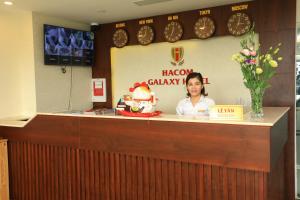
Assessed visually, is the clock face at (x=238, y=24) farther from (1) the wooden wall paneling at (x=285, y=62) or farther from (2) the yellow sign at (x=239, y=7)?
(1) the wooden wall paneling at (x=285, y=62)

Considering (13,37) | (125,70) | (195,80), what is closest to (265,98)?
(195,80)

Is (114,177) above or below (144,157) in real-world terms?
below

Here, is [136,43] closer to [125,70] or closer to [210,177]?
[125,70]

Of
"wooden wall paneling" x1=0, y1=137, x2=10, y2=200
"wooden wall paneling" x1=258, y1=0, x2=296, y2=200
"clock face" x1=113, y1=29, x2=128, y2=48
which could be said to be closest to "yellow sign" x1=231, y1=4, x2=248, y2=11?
"wooden wall paneling" x1=258, y1=0, x2=296, y2=200

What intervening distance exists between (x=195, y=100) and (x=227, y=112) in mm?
1089

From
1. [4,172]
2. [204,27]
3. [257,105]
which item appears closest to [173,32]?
[204,27]

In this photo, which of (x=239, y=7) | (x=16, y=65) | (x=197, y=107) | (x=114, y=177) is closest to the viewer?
(x=114, y=177)

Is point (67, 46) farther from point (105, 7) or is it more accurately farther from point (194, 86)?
point (194, 86)

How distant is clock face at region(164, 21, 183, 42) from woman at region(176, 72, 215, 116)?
1399 millimetres

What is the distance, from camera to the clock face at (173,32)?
461 centimetres

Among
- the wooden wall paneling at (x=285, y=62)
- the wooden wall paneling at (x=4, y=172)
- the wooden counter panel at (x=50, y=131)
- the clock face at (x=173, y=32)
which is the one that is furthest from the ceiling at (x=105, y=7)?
the wooden wall paneling at (x=4, y=172)

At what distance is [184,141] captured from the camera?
2.48 meters

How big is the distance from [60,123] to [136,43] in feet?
7.55

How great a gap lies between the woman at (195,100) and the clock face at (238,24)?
1197mm
